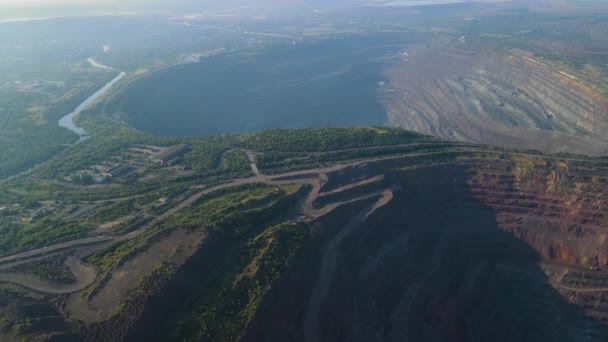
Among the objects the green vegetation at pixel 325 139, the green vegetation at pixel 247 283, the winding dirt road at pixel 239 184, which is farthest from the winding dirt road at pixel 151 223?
the green vegetation at pixel 247 283

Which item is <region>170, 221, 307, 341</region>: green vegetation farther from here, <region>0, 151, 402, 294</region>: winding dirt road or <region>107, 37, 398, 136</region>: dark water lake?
<region>107, 37, 398, 136</region>: dark water lake

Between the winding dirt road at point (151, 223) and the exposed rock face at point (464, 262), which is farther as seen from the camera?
the exposed rock face at point (464, 262)

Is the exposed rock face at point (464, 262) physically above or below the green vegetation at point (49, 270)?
below

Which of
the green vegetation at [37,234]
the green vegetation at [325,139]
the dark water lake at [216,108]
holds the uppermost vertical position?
the green vegetation at [325,139]

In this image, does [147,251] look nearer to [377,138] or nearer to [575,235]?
[377,138]

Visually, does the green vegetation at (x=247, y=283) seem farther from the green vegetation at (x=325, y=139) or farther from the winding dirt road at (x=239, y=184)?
the green vegetation at (x=325, y=139)

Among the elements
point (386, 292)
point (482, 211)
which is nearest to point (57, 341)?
point (386, 292)

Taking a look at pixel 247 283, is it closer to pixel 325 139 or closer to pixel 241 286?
pixel 241 286
